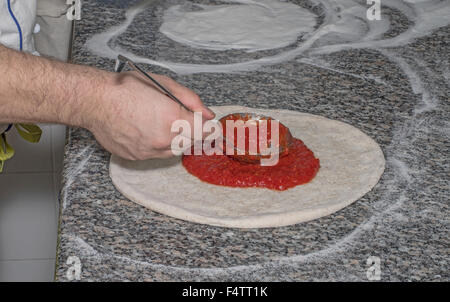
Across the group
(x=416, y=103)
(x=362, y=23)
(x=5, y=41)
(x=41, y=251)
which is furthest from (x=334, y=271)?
(x=41, y=251)

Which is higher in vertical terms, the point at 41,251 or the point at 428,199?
the point at 428,199

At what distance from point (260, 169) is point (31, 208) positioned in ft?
4.68

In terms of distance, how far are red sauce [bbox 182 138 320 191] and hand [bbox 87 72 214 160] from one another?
0.47 feet

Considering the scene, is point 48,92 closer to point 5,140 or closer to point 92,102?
point 92,102

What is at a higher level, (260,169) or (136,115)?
(136,115)

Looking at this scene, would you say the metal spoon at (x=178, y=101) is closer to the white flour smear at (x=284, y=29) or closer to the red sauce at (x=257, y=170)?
the red sauce at (x=257, y=170)

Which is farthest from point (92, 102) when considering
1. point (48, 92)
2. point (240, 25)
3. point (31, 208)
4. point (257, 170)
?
point (31, 208)

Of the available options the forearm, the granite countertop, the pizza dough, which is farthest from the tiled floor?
the forearm

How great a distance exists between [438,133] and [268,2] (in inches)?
36.8

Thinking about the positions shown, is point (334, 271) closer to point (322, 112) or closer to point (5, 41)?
point (322, 112)

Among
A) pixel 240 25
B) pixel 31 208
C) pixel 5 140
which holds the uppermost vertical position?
pixel 240 25

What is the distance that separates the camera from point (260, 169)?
4.26ft

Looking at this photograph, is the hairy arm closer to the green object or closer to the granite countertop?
the granite countertop

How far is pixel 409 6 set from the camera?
221 centimetres
